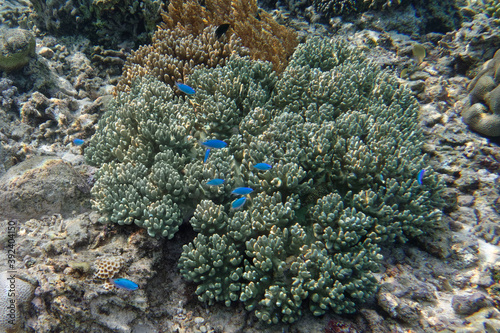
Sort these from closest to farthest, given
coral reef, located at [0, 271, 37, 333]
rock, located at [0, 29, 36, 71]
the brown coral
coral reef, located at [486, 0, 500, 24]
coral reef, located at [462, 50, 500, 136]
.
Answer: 1. coral reef, located at [0, 271, 37, 333]
2. the brown coral
3. coral reef, located at [462, 50, 500, 136]
4. rock, located at [0, 29, 36, 71]
5. coral reef, located at [486, 0, 500, 24]

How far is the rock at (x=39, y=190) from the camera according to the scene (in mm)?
3508

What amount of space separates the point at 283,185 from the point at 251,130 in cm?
111

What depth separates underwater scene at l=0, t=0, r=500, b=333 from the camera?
2.95 m

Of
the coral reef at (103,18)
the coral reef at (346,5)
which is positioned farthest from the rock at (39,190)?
the coral reef at (346,5)

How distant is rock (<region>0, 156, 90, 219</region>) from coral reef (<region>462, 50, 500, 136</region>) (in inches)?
273

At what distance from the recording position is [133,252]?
10.3 feet

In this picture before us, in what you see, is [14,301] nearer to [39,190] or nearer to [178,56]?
[39,190]

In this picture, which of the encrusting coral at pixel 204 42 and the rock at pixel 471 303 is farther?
the encrusting coral at pixel 204 42

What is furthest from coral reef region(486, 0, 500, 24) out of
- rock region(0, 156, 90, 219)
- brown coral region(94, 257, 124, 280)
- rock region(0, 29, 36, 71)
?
rock region(0, 29, 36, 71)

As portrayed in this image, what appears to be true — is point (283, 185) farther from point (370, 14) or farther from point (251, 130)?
point (370, 14)

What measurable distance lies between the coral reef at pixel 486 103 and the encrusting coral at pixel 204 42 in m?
3.79

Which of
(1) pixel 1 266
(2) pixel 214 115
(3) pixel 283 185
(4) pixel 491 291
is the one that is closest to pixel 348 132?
(3) pixel 283 185

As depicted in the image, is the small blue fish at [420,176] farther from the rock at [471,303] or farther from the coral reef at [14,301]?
the coral reef at [14,301]

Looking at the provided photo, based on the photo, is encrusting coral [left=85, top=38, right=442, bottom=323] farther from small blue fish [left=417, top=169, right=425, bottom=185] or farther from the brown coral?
the brown coral
